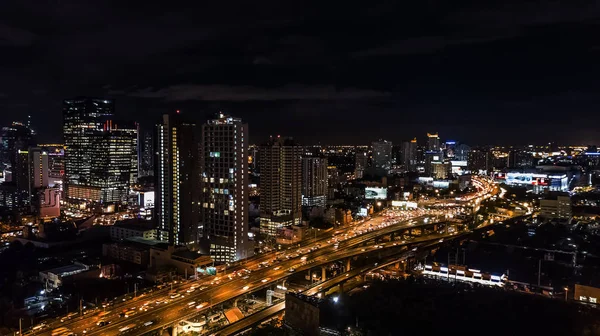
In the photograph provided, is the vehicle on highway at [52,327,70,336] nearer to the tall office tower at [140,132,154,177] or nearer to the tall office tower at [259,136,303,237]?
the tall office tower at [259,136,303,237]

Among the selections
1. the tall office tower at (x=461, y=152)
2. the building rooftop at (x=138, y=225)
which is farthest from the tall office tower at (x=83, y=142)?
the tall office tower at (x=461, y=152)

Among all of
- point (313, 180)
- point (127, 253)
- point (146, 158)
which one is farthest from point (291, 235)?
point (146, 158)

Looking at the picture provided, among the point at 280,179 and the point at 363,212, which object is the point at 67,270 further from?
the point at 363,212

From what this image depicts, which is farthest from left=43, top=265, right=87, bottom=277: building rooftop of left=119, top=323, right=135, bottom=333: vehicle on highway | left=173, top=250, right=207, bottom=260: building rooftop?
left=119, top=323, right=135, bottom=333: vehicle on highway

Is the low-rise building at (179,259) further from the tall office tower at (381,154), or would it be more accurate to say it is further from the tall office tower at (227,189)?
the tall office tower at (381,154)

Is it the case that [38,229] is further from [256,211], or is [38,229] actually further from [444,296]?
[444,296]

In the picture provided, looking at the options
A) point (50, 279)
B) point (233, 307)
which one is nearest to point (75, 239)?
point (50, 279)
